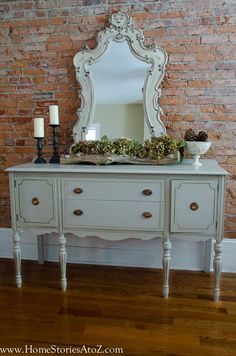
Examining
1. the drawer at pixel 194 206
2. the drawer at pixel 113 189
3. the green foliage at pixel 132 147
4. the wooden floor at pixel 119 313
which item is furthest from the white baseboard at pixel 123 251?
the green foliage at pixel 132 147

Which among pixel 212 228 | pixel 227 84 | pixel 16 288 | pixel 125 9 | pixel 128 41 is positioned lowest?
pixel 16 288

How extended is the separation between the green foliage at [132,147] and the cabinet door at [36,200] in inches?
15.5

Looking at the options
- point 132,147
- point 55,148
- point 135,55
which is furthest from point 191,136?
point 55,148

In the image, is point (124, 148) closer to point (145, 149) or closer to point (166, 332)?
point (145, 149)

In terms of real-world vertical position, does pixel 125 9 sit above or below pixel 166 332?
above

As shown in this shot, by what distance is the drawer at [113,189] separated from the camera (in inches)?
74.6

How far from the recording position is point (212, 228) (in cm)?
188

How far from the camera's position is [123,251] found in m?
2.49

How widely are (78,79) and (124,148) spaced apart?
2.34ft

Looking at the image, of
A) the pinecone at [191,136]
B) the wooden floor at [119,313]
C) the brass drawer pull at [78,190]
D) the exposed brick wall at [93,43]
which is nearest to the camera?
the wooden floor at [119,313]

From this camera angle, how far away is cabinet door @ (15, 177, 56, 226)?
200 centimetres

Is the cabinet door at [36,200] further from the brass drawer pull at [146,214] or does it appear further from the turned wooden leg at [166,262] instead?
the turned wooden leg at [166,262]

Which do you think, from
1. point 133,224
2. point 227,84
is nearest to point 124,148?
point 133,224

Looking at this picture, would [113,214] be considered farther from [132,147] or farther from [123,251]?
[123,251]
